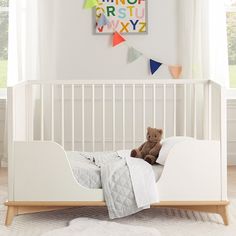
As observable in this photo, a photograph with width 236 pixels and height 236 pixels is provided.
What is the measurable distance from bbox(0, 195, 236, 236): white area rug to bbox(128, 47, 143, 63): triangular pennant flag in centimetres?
153

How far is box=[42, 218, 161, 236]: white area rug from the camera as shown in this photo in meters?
2.89

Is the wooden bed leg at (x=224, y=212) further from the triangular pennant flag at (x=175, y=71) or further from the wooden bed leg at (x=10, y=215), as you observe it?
the triangular pennant flag at (x=175, y=71)

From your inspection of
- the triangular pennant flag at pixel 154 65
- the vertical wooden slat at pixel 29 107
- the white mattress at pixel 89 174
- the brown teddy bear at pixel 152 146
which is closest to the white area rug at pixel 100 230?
the white mattress at pixel 89 174

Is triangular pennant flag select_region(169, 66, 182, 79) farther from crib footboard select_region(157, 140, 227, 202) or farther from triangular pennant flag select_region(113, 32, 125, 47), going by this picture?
crib footboard select_region(157, 140, 227, 202)

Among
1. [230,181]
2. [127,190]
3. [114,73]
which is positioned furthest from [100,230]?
[114,73]

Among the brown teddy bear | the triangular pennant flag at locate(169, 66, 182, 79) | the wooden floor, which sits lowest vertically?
the wooden floor

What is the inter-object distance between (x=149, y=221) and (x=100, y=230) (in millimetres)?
311

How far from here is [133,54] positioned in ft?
15.3

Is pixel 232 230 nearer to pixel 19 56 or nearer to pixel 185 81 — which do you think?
pixel 185 81

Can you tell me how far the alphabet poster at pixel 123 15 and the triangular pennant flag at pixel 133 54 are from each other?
132 mm

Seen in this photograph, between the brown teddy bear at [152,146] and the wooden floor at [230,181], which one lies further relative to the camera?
the wooden floor at [230,181]

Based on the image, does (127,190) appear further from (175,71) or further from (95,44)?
(95,44)

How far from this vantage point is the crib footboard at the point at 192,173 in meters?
3.09

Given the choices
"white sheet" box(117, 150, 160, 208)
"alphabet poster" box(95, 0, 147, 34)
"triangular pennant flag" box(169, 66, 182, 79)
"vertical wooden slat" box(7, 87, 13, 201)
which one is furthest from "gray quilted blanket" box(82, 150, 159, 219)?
"alphabet poster" box(95, 0, 147, 34)
